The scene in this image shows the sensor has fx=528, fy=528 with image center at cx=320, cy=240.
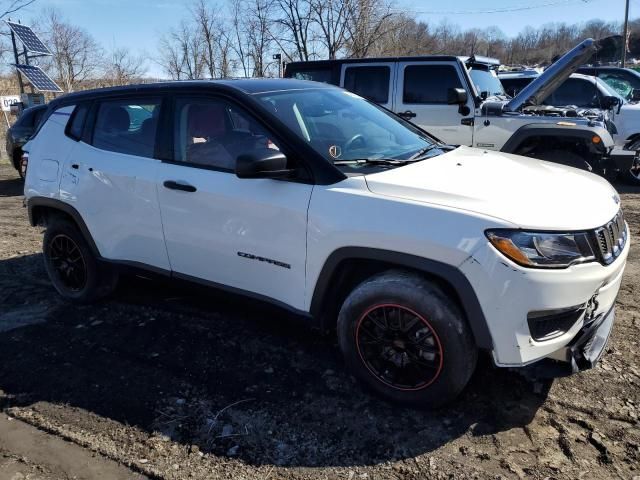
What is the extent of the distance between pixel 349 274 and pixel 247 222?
27.1 inches

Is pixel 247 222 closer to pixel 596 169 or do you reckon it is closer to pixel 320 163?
pixel 320 163

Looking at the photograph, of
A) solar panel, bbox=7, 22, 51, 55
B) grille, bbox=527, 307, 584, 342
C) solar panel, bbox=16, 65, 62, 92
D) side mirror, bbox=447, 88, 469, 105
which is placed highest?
solar panel, bbox=7, 22, 51, 55

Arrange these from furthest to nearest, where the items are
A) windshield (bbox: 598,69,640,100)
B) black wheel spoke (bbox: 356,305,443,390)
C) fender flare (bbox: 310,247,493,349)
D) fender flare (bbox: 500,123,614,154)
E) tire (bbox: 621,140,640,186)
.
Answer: windshield (bbox: 598,69,640,100), tire (bbox: 621,140,640,186), fender flare (bbox: 500,123,614,154), black wheel spoke (bbox: 356,305,443,390), fender flare (bbox: 310,247,493,349)

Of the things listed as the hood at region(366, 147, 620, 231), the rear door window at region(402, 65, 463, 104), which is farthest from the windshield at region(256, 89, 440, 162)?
the rear door window at region(402, 65, 463, 104)

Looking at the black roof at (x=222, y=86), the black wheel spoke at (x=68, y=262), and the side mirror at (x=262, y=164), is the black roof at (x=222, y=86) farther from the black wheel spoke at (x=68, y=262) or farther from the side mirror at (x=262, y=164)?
the black wheel spoke at (x=68, y=262)

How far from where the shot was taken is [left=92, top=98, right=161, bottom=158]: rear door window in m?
3.75

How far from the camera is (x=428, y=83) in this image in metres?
7.67

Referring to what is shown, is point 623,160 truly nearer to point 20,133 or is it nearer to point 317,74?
point 317,74

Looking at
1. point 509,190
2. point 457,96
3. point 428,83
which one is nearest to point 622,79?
Answer: point 428,83

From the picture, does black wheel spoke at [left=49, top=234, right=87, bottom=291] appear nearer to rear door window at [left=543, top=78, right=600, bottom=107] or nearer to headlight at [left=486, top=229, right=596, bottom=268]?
headlight at [left=486, top=229, right=596, bottom=268]

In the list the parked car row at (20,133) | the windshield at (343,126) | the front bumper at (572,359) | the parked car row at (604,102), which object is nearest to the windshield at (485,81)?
the parked car row at (604,102)

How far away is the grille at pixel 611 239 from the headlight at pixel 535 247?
0.23 meters

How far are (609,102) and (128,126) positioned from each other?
794 cm

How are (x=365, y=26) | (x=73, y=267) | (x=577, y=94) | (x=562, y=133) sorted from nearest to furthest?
1. (x=73, y=267)
2. (x=562, y=133)
3. (x=577, y=94)
4. (x=365, y=26)
